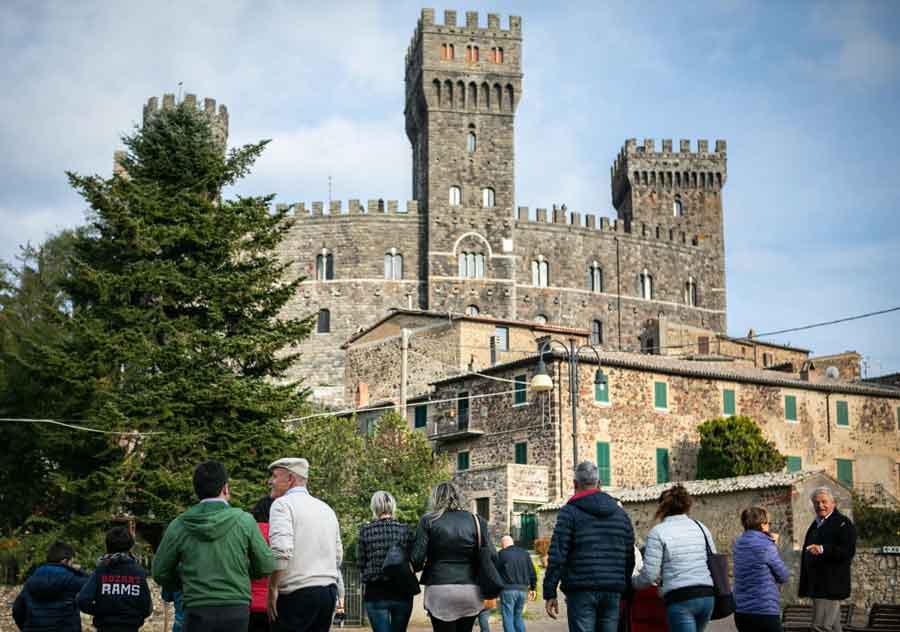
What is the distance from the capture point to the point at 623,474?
123 feet

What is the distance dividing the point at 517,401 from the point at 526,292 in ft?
94.5

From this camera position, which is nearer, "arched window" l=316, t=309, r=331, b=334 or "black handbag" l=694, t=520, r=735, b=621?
"black handbag" l=694, t=520, r=735, b=621

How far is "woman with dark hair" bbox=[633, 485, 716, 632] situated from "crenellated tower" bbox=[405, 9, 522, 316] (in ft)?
179

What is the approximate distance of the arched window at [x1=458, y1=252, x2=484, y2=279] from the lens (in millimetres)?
64625

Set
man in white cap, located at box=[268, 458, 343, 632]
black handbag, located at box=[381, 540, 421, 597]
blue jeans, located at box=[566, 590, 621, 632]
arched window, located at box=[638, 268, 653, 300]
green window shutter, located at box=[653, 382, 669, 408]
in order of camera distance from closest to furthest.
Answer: man in white cap, located at box=[268, 458, 343, 632] < blue jeans, located at box=[566, 590, 621, 632] < black handbag, located at box=[381, 540, 421, 597] < green window shutter, located at box=[653, 382, 669, 408] < arched window, located at box=[638, 268, 653, 300]

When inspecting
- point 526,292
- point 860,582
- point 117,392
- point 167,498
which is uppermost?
point 526,292

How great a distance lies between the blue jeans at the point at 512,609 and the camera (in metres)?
13.9

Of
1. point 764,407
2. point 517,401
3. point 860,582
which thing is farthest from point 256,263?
point 764,407

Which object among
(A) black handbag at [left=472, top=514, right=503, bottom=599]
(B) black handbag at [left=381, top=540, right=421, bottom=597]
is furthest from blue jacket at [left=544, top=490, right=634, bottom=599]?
(B) black handbag at [left=381, top=540, right=421, bottom=597]

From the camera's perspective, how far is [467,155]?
65.7 m

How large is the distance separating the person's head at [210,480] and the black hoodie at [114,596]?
2124 millimetres

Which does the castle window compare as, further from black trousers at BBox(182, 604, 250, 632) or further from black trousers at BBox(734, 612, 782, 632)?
black trousers at BBox(182, 604, 250, 632)

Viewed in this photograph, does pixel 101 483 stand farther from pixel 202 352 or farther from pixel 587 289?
pixel 587 289

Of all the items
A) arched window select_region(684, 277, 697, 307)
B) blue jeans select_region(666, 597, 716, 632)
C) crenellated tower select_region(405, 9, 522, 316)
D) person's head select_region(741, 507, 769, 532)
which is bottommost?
blue jeans select_region(666, 597, 716, 632)
